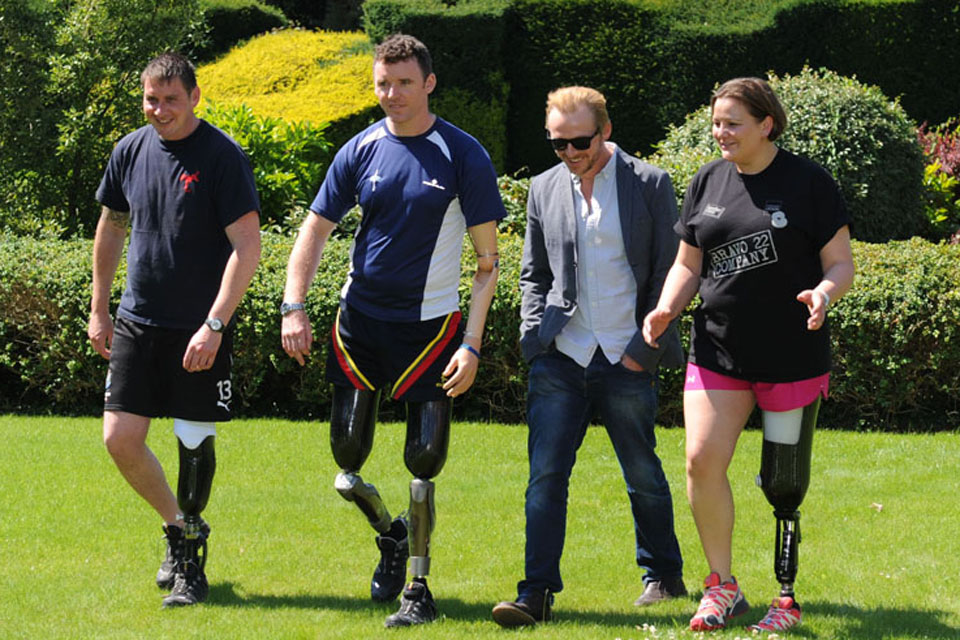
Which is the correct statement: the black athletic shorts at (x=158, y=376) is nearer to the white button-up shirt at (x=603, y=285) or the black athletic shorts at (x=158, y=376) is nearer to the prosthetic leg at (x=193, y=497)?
the prosthetic leg at (x=193, y=497)

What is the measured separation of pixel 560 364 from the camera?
5.20m

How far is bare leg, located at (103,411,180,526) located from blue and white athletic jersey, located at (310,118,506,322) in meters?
1.03

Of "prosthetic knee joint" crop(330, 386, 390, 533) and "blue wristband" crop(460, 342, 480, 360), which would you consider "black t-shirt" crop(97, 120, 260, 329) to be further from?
"blue wristband" crop(460, 342, 480, 360)

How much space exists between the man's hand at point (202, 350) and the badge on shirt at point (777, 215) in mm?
2155

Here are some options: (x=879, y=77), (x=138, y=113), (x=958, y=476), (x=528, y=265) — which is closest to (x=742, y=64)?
(x=879, y=77)

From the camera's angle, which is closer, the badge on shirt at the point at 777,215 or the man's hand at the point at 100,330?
the badge on shirt at the point at 777,215

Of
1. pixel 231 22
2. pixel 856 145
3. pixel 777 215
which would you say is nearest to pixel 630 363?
pixel 777 215

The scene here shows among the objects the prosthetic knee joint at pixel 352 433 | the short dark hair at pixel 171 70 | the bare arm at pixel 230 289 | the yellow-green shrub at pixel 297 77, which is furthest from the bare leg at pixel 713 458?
the yellow-green shrub at pixel 297 77

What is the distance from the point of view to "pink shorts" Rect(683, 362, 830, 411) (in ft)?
15.7

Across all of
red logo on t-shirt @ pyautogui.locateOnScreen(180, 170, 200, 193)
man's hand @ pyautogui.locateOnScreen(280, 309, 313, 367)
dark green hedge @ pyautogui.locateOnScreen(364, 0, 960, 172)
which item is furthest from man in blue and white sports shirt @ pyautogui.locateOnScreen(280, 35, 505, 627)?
dark green hedge @ pyautogui.locateOnScreen(364, 0, 960, 172)

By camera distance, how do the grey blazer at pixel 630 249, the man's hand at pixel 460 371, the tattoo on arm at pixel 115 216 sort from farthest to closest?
1. the tattoo on arm at pixel 115 216
2. the grey blazer at pixel 630 249
3. the man's hand at pixel 460 371

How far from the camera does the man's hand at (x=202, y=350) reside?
203 inches

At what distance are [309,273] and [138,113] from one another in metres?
7.85

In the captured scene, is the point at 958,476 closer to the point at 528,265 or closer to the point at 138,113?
the point at 528,265
